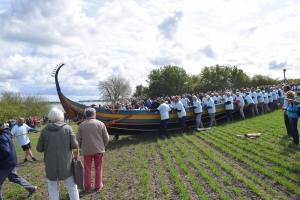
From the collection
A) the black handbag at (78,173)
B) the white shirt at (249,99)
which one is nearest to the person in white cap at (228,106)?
the white shirt at (249,99)

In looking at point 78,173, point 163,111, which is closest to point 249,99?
point 163,111

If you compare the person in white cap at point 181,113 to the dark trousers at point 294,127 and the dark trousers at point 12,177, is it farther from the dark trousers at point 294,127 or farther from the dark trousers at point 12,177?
the dark trousers at point 12,177

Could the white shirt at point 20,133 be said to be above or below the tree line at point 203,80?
below

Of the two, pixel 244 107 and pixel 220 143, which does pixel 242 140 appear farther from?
pixel 244 107

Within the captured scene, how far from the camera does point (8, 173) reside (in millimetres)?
5492

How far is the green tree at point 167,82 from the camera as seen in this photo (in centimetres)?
6041

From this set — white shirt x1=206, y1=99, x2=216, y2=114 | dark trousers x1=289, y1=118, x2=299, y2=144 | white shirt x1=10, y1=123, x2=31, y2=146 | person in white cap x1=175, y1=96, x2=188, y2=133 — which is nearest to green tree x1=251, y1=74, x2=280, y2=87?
white shirt x1=206, y1=99, x2=216, y2=114

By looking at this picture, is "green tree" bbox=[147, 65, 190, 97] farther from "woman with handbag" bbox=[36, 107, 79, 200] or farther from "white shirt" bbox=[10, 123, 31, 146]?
"woman with handbag" bbox=[36, 107, 79, 200]

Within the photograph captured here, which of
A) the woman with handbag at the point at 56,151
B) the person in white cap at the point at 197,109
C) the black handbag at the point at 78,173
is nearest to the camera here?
the woman with handbag at the point at 56,151

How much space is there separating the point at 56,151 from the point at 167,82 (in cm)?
5652

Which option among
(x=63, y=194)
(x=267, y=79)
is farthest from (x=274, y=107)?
(x=267, y=79)

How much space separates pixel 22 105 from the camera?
2126 inches

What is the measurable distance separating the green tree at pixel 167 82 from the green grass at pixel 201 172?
50.2m

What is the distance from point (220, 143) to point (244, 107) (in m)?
9.02
